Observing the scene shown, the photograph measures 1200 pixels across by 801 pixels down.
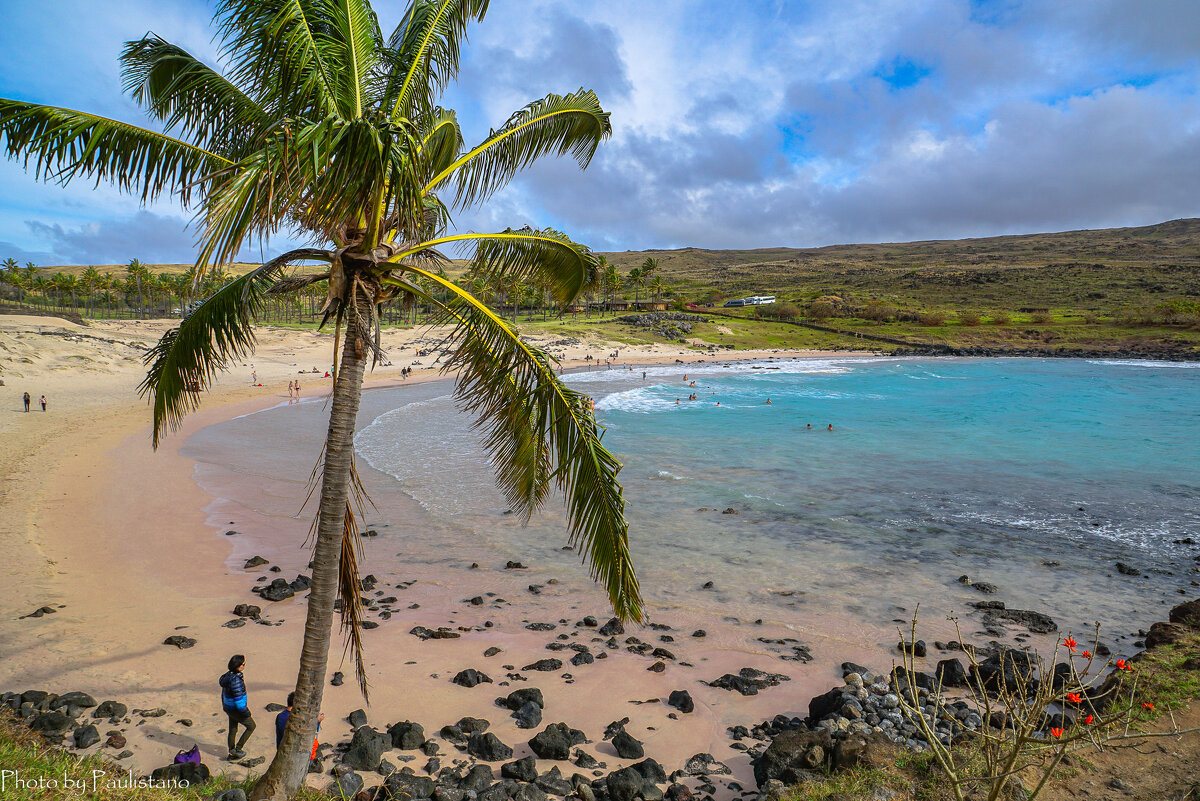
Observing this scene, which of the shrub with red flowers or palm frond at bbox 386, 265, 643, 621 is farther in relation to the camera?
palm frond at bbox 386, 265, 643, 621

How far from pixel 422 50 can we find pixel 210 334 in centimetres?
323

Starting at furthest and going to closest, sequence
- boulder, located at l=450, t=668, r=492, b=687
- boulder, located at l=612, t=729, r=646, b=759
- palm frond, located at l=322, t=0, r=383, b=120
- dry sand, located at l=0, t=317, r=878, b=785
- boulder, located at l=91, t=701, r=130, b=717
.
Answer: boulder, located at l=450, t=668, r=492, b=687 < dry sand, located at l=0, t=317, r=878, b=785 < boulder, located at l=91, t=701, r=130, b=717 < boulder, located at l=612, t=729, r=646, b=759 < palm frond, located at l=322, t=0, r=383, b=120

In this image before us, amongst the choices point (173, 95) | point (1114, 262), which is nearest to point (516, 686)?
point (173, 95)

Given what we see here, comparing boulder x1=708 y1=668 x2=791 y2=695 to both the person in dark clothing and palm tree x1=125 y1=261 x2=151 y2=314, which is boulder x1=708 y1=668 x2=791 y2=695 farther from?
palm tree x1=125 y1=261 x2=151 y2=314

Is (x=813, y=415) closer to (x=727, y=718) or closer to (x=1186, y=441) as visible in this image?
(x=1186, y=441)

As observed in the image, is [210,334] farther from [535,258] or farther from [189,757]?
[189,757]

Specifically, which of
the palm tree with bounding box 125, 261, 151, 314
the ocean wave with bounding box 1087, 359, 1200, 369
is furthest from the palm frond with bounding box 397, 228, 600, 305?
the palm tree with bounding box 125, 261, 151, 314

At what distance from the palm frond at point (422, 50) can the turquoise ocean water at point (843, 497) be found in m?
9.33

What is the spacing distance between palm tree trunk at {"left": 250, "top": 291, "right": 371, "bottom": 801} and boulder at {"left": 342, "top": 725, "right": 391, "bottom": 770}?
119 centimetres

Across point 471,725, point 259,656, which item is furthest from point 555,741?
point 259,656

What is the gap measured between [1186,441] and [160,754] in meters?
41.0

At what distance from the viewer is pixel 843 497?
19.6 m

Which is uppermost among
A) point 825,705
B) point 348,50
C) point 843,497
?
point 348,50

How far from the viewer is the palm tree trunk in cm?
505
